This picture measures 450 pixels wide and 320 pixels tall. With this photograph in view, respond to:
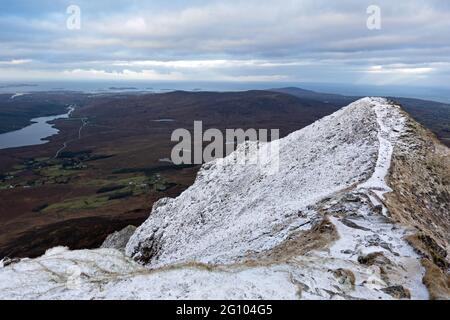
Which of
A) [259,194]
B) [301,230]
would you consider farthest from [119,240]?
[301,230]

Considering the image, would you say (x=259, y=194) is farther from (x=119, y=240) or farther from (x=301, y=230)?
(x=119, y=240)

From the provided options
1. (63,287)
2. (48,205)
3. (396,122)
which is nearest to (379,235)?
(63,287)

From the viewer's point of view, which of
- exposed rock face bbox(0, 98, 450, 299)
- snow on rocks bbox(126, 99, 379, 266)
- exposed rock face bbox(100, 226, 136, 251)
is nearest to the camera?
exposed rock face bbox(0, 98, 450, 299)

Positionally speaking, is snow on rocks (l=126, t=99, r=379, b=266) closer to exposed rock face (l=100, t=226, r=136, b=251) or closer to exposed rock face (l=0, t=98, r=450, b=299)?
exposed rock face (l=0, t=98, r=450, b=299)

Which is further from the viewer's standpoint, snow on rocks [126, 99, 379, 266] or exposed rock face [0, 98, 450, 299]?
snow on rocks [126, 99, 379, 266]

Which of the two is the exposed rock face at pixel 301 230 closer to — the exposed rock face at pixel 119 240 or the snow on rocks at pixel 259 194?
the snow on rocks at pixel 259 194

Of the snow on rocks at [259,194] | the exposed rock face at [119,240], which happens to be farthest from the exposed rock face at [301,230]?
the exposed rock face at [119,240]

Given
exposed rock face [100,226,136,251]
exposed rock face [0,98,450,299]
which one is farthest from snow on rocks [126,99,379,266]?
exposed rock face [100,226,136,251]

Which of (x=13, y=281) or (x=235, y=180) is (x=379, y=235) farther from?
(x=235, y=180)
